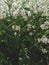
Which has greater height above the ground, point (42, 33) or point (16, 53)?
point (42, 33)

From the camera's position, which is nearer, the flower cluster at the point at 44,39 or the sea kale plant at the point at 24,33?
the flower cluster at the point at 44,39

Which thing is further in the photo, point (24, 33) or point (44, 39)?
point (24, 33)

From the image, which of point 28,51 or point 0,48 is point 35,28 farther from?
point 0,48

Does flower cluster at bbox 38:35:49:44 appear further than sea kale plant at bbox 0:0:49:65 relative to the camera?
No


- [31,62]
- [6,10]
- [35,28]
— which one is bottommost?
[31,62]

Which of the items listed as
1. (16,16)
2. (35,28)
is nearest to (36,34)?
(35,28)

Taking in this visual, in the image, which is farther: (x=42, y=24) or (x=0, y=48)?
(x=0, y=48)
